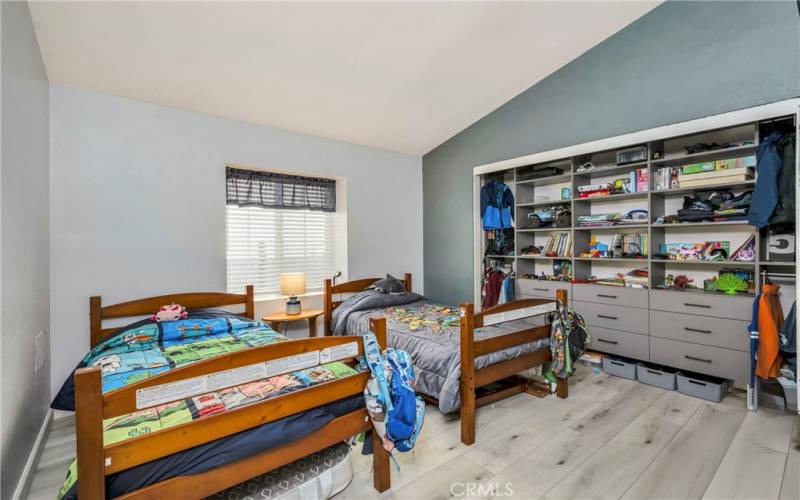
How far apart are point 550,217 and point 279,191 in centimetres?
302

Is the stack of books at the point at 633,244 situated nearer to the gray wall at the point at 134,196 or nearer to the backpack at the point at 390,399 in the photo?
the backpack at the point at 390,399

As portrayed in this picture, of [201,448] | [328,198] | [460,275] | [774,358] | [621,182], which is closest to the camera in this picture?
[201,448]

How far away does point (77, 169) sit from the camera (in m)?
2.74

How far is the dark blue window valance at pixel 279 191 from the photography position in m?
3.67

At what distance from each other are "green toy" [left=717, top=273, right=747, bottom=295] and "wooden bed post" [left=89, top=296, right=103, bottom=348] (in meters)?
4.88

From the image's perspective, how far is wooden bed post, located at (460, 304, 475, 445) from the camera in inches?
87.2

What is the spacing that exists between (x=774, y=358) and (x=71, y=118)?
208 inches

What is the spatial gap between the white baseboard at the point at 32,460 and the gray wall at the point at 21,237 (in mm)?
45

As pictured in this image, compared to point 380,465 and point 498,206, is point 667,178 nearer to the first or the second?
point 498,206

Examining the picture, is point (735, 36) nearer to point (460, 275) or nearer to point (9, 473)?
point (460, 275)

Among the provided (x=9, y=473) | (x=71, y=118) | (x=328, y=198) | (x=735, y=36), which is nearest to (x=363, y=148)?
(x=328, y=198)

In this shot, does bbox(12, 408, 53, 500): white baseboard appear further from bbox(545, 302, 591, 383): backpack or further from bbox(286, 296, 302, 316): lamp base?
bbox(545, 302, 591, 383): backpack

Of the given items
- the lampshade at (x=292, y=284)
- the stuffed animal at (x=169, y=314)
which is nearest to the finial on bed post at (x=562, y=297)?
the lampshade at (x=292, y=284)

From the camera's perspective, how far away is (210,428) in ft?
4.41
